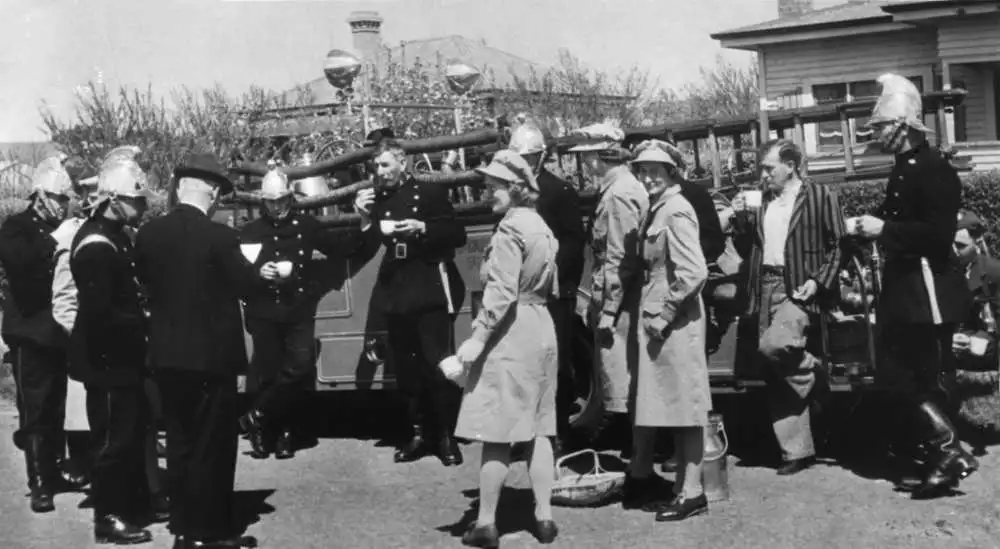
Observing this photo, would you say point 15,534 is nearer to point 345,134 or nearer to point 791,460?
point 791,460

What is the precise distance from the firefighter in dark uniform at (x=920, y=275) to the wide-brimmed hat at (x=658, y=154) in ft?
3.34

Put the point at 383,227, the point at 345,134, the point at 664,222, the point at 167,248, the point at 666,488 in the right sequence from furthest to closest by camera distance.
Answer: the point at 345,134 → the point at 383,227 → the point at 666,488 → the point at 664,222 → the point at 167,248

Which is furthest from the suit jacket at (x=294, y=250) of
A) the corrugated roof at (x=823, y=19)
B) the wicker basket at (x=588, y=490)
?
the corrugated roof at (x=823, y=19)

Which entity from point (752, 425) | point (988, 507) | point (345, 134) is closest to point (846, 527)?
point (988, 507)

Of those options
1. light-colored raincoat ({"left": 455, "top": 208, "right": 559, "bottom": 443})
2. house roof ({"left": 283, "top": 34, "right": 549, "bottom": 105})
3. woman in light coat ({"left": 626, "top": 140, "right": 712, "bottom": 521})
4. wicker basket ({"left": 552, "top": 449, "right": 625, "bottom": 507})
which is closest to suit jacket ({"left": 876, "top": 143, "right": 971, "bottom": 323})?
woman in light coat ({"left": 626, "top": 140, "right": 712, "bottom": 521})

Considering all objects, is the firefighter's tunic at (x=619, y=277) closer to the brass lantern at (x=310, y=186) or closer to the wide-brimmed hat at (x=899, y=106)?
the wide-brimmed hat at (x=899, y=106)

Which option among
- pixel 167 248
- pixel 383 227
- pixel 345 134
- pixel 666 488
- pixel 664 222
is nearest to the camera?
pixel 167 248

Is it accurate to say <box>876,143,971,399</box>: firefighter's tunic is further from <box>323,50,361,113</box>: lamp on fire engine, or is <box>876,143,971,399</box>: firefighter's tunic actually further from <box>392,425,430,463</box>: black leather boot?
<box>323,50,361,113</box>: lamp on fire engine

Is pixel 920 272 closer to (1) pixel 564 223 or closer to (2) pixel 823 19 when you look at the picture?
(1) pixel 564 223

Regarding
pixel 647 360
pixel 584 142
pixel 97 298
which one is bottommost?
pixel 647 360

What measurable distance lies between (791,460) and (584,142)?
84.2 inches

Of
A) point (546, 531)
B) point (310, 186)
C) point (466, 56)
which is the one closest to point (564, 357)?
point (546, 531)

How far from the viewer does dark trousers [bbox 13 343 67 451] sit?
28.8 feet

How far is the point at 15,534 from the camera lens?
809 centimetres
